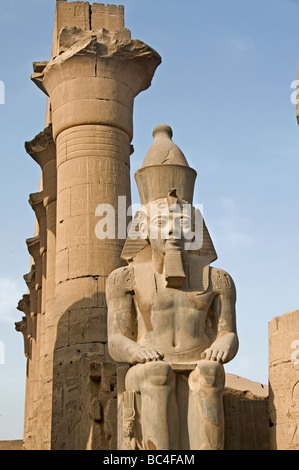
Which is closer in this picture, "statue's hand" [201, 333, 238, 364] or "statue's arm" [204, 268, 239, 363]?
"statue's hand" [201, 333, 238, 364]

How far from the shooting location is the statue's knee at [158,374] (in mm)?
7742

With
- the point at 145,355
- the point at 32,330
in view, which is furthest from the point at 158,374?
the point at 32,330

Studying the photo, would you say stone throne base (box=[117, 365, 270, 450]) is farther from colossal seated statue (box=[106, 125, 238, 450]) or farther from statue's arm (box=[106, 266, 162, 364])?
statue's arm (box=[106, 266, 162, 364])

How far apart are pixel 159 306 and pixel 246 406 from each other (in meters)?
1.63

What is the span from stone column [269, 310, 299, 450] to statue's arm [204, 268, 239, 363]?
80cm

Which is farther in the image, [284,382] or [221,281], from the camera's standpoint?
[284,382]

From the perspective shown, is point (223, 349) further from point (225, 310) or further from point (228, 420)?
point (228, 420)

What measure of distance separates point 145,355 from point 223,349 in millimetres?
776

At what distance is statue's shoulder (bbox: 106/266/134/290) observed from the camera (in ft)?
28.1

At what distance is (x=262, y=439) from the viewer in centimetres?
914

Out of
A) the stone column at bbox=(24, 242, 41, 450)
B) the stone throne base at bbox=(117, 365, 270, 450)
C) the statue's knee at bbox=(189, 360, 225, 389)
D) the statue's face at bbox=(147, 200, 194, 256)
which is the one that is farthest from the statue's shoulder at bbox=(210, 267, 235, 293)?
the stone column at bbox=(24, 242, 41, 450)

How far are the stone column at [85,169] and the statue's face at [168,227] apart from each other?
165 inches

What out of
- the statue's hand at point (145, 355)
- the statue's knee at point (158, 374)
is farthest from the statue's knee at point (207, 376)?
the statue's hand at point (145, 355)

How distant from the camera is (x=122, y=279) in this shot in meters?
8.59
